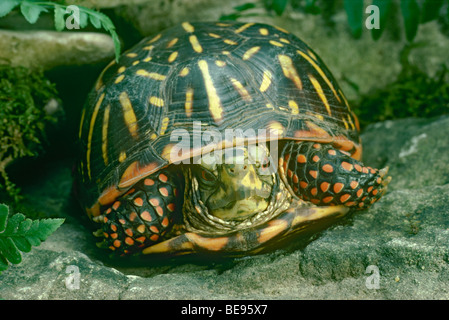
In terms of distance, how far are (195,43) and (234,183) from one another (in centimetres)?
93

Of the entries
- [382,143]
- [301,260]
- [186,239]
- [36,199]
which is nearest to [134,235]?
[186,239]

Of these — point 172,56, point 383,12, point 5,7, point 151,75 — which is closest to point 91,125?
point 151,75

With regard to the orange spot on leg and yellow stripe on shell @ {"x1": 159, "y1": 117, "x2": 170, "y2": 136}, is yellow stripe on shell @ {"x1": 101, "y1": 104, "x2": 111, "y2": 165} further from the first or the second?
the orange spot on leg

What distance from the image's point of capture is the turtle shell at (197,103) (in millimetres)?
2154

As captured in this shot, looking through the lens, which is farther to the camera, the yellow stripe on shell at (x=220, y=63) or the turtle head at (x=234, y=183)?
the yellow stripe on shell at (x=220, y=63)

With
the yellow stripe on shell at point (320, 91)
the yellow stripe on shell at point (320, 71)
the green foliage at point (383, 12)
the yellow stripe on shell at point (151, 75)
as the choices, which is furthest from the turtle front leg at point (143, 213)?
the green foliage at point (383, 12)

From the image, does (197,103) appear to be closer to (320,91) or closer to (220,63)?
(220,63)

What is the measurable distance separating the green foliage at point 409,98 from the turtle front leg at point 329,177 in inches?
53.9

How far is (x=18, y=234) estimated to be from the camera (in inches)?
64.6

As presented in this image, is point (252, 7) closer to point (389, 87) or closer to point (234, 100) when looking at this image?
point (389, 87)

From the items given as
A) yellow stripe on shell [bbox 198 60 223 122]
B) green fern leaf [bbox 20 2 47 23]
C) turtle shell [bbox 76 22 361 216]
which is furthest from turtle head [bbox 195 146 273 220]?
green fern leaf [bbox 20 2 47 23]

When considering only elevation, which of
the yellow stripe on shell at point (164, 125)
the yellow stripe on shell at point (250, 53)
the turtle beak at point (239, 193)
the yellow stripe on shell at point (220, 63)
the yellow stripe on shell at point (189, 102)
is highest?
the yellow stripe on shell at point (250, 53)

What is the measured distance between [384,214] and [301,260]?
1.99 ft

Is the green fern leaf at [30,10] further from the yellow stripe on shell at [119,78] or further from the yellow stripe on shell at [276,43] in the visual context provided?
the yellow stripe on shell at [276,43]
